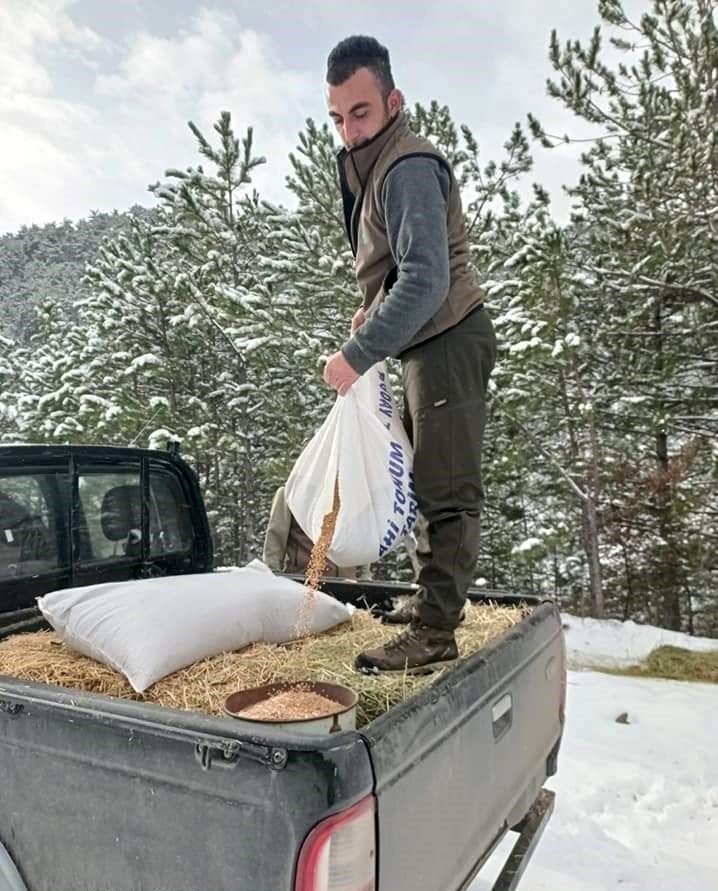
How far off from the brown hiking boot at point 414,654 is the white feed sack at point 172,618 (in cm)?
41

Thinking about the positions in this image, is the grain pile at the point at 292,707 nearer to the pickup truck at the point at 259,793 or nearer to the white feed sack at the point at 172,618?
the pickup truck at the point at 259,793

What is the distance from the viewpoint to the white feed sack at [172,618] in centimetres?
187

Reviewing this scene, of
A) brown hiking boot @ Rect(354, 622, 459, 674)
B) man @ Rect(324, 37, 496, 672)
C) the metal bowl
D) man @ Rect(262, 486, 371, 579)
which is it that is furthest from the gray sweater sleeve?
man @ Rect(262, 486, 371, 579)

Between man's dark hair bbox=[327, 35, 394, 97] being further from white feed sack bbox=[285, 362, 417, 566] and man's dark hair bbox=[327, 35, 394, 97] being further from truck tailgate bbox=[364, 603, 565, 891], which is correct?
truck tailgate bbox=[364, 603, 565, 891]

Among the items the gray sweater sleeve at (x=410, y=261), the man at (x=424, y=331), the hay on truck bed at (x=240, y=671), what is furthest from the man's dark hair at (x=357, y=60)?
the hay on truck bed at (x=240, y=671)

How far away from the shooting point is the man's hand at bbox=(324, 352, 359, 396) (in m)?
2.07

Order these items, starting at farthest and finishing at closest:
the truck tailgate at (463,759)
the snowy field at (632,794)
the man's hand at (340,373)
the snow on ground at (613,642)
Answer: the snow on ground at (613,642) → the snowy field at (632,794) → the man's hand at (340,373) → the truck tailgate at (463,759)

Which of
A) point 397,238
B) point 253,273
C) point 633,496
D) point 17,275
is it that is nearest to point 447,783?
point 397,238

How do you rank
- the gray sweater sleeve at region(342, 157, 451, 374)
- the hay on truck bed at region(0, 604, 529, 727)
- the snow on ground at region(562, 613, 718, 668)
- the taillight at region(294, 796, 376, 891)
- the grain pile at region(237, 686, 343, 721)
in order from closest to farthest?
the taillight at region(294, 796, 376, 891) < the grain pile at region(237, 686, 343, 721) < the hay on truck bed at region(0, 604, 529, 727) < the gray sweater sleeve at region(342, 157, 451, 374) < the snow on ground at region(562, 613, 718, 668)

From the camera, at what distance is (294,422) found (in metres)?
12.3

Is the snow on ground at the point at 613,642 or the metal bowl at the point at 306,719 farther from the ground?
the metal bowl at the point at 306,719

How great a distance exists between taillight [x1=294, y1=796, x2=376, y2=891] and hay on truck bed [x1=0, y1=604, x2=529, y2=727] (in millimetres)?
448

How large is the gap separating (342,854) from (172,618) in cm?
94

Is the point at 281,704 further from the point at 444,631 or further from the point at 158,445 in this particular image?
the point at 158,445
